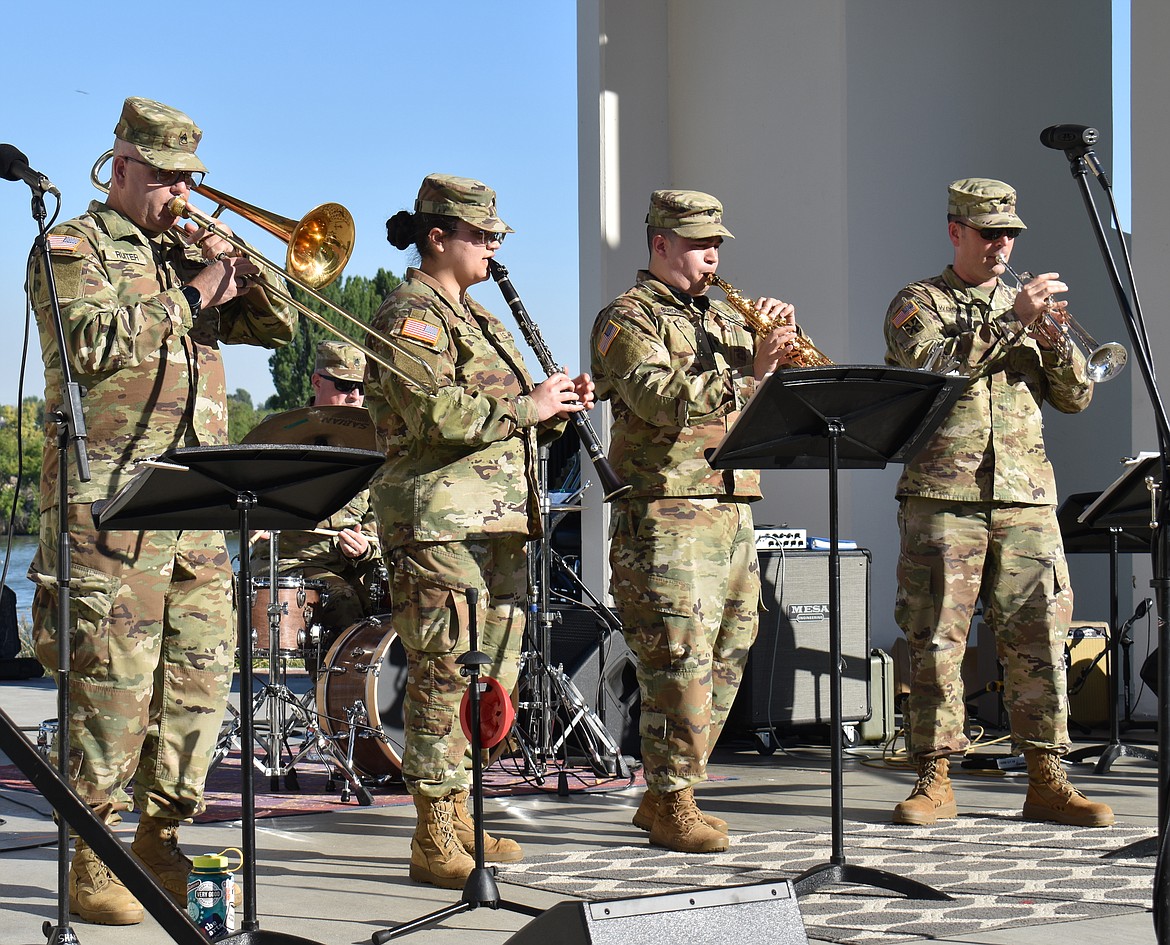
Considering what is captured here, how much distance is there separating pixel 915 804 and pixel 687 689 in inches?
39.5

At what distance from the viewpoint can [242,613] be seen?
3527 mm

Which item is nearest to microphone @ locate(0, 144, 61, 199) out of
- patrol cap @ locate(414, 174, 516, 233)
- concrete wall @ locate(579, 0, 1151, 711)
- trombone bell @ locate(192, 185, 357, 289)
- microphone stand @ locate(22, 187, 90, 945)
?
microphone stand @ locate(22, 187, 90, 945)

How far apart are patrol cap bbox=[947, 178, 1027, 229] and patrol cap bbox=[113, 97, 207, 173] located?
283 centimetres

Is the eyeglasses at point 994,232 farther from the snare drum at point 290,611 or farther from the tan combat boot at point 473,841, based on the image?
the snare drum at point 290,611

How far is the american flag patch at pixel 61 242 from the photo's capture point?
382cm

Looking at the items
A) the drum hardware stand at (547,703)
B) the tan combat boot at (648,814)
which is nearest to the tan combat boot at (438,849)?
the tan combat boot at (648,814)

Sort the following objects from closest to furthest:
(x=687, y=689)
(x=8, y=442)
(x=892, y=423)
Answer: (x=892, y=423), (x=687, y=689), (x=8, y=442)

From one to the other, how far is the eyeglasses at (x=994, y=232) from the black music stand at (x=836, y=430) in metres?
1.29

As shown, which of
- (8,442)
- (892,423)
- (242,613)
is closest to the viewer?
(242,613)

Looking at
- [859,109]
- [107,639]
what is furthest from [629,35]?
[107,639]

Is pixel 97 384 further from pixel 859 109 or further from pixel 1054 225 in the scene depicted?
pixel 1054 225

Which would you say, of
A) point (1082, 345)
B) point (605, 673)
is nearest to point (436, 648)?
point (605, 673)

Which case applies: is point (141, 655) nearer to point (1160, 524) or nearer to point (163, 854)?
point (163, 854)

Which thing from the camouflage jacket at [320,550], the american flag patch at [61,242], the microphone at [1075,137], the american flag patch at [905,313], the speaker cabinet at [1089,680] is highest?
the microphone at [1075,137]
